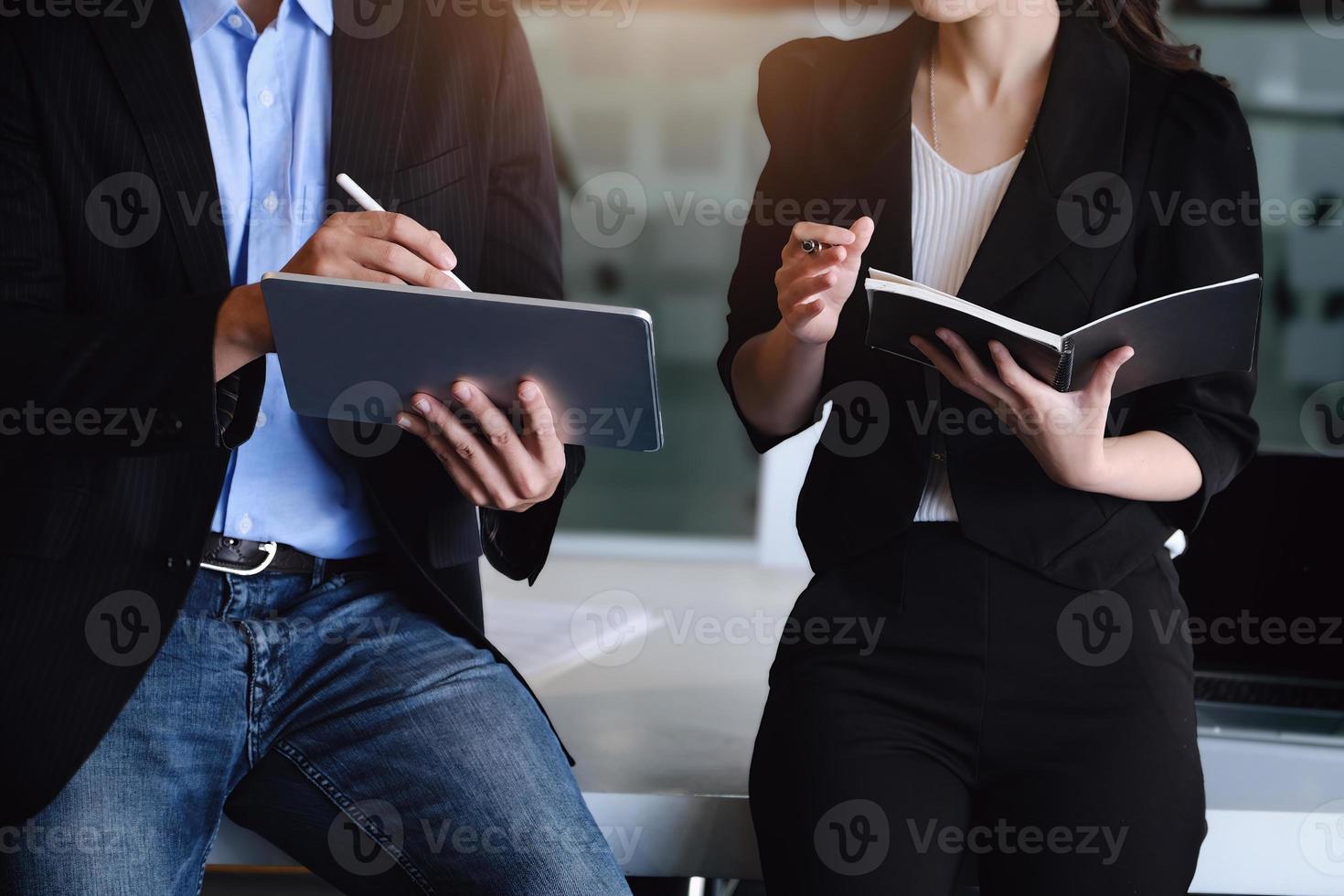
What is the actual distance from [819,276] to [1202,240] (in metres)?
0.37

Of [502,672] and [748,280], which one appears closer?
[502,672]

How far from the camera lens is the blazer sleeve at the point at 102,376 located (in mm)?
1006

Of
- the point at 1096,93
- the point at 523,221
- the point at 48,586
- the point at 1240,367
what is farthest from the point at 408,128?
the point at 1240,367

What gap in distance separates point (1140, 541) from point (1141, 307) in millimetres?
293

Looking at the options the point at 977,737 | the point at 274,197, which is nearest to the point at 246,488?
the point at 274,197

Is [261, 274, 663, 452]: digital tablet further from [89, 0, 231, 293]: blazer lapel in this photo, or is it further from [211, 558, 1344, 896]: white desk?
[211, 558, 1344, 896]: white desk

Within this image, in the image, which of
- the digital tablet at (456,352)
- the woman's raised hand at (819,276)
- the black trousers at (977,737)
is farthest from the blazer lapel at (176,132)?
the black trousers at (977,737)

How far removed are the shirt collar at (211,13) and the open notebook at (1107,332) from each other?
60 cm

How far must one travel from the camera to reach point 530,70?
4.32ft

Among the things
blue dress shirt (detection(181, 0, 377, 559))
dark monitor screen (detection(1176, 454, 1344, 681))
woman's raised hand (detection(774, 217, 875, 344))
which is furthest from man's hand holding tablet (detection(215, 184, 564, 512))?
dark monitor screen (detection(1176, 454, 1344, 681))

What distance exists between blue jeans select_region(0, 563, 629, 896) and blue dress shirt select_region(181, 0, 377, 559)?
7cm

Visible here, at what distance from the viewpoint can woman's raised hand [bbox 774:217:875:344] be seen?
1040mm

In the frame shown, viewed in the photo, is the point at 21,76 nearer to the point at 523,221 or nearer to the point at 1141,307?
the point at 523,221

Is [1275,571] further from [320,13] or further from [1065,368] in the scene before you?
[320,13]
